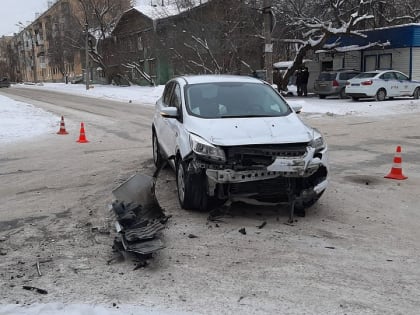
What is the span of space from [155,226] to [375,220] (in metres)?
2.67

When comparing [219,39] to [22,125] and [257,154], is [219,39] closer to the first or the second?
[22,125]

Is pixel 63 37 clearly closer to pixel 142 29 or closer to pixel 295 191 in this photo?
pixel 142 29

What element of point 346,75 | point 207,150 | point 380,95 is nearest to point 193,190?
point 207,150

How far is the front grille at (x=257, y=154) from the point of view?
5430 mm

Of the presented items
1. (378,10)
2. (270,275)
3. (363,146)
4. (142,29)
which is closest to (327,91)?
(378,10)

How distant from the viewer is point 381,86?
24.5 meters

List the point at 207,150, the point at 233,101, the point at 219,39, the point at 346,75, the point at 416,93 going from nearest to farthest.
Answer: the point at 207,150, the point at 233,101, the point at 416,93, the point at 346,75, the point at 219,39

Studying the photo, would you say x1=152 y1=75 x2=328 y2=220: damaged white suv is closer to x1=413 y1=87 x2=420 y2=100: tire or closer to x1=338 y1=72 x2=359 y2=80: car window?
x1=413 y1=87 x2=420 y2=100: tire

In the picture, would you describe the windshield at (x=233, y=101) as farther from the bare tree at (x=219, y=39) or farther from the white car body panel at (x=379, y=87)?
the bare tree at (x=219, y=39)

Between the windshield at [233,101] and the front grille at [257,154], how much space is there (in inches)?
41.7

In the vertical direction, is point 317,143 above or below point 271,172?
above

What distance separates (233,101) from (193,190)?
163 cm

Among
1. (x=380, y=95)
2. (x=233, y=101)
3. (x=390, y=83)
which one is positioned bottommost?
(x=380, y=95)

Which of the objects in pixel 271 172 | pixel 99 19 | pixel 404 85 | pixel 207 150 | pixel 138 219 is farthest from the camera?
pixel 99 19
